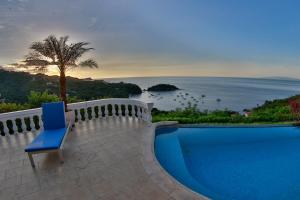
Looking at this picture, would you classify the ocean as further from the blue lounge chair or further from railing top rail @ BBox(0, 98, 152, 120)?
the blue lounge chair

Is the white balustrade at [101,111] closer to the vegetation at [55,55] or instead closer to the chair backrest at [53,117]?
the vegetation at [55,55]

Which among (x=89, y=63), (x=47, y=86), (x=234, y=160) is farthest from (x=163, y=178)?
(x=47, y=86)

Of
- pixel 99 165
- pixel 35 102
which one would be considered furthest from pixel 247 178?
pixel 35 102

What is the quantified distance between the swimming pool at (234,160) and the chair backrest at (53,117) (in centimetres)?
269

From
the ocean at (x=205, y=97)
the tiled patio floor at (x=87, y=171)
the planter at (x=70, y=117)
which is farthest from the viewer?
the ocean at (x=205, y=97)

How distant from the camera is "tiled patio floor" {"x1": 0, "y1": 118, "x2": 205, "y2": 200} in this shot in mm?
3480

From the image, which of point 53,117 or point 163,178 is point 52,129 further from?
point 163,178

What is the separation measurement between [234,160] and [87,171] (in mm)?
3388

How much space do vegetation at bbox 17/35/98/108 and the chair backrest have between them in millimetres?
1174

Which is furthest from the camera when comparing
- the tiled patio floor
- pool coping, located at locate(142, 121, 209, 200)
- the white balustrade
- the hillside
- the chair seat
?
the hillside

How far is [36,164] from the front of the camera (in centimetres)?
464

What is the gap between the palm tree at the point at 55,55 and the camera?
6.91 metres

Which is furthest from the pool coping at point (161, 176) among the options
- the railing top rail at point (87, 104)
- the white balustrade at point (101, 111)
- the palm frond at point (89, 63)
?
the palm frond at point (89, 63)

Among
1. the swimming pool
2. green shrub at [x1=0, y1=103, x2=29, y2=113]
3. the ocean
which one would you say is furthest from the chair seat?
the ocean
